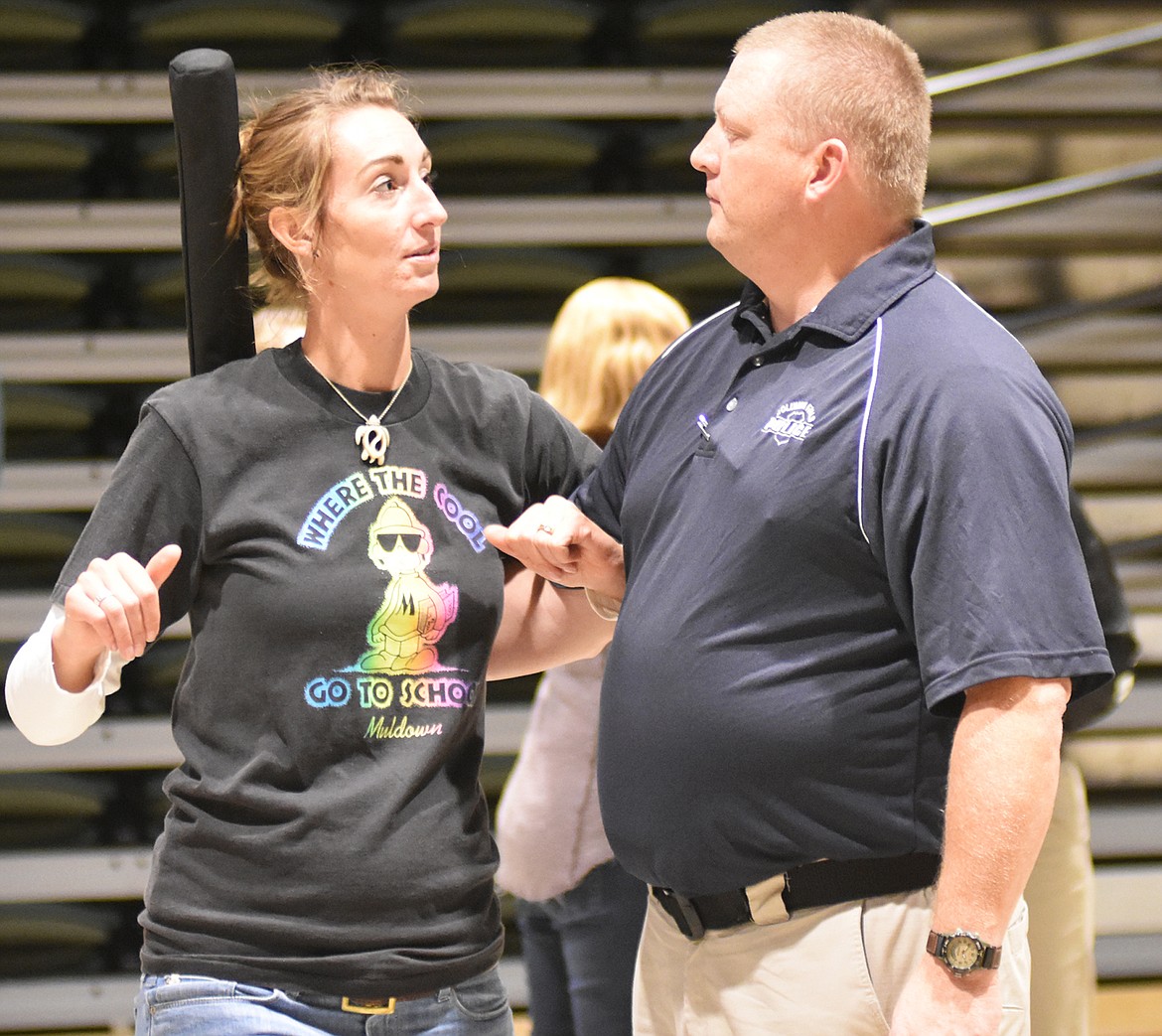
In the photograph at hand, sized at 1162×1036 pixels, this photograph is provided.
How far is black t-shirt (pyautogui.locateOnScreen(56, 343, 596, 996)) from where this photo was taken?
1522 millimetres

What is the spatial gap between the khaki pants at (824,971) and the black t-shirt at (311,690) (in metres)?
0.25

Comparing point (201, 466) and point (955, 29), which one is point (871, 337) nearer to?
point (201, 466)

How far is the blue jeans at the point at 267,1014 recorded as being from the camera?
1.47 m

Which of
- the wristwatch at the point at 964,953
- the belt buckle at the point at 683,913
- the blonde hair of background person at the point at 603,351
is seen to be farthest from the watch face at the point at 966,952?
the blonde hair of background person at the point at 603,351

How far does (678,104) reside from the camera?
4066 millimetres

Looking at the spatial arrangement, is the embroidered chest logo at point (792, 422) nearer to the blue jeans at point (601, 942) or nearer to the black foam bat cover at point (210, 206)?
the black foam bat cover at point (210, 206)

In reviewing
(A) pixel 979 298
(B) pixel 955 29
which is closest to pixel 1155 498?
(A) pixel 979 298

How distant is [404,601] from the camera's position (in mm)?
1598

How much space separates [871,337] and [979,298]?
2.54 metres

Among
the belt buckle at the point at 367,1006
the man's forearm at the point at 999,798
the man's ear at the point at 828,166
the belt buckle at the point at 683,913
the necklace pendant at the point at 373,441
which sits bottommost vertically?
the belt buckle at the point at 367,1006

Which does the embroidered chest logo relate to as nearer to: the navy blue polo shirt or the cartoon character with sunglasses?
the navy blue polo shirt

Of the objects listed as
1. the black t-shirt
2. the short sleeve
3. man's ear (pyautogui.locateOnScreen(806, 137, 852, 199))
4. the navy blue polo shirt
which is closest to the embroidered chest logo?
the navy blue polo shirt

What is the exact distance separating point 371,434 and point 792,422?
0.46m

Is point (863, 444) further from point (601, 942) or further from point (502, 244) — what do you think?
point (502, 244)
